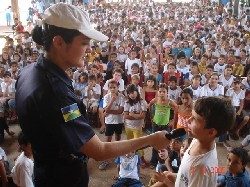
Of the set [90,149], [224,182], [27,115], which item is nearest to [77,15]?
[27,115]

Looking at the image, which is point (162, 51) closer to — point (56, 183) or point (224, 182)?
point (224, 182)

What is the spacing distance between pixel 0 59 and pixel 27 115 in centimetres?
743

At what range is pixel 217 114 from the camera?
1.82 metres

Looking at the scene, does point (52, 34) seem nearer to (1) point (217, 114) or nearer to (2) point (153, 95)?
(1) point (217, 114)

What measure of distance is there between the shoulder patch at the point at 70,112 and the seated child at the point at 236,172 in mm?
2274

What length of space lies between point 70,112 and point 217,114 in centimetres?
94

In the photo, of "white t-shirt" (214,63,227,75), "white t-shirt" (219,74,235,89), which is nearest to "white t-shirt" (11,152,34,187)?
"white t-shirt" (219,74,235,89)

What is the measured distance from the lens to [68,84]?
149cm

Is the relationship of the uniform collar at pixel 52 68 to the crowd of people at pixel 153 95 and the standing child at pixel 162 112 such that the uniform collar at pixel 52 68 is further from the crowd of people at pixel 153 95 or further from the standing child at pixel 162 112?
the standing child at pixel 162 112

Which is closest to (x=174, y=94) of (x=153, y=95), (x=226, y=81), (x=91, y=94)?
(x=153, y=95)

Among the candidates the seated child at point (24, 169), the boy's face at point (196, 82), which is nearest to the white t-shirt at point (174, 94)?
the boy's face at point (196, 82)

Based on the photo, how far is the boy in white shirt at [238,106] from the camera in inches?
220

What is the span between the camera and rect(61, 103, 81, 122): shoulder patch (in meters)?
1.33

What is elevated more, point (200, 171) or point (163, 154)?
point (200, 171)
